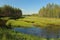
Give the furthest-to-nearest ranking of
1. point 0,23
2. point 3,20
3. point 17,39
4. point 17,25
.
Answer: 1. point 17,25
2. point 3,20
3. point 0,23
4. point 17,39

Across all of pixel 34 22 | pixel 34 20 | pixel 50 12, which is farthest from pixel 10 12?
pixel 50 12

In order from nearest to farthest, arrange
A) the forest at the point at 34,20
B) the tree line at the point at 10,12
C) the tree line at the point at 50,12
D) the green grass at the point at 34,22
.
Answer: the tree line at the point at 10,12, the forest at the point at 34,20, the green grass at the point at 34,22, the tree line at the point at 50,12

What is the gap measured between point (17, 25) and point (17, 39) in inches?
522

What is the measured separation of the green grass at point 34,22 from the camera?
78.4 ft

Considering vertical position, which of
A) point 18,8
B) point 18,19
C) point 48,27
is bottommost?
point 48,27

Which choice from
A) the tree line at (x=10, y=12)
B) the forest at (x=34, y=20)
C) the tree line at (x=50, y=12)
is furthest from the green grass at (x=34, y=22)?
the tree line at (x=10, y=12)

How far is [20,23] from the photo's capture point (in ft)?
81.9

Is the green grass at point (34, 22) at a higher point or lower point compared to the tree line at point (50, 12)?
lower

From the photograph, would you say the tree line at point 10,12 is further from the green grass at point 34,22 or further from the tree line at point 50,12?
the tree line at point 50,12

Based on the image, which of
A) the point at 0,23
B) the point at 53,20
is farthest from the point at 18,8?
the point at 53,20

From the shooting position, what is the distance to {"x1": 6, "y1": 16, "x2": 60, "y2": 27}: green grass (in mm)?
23900

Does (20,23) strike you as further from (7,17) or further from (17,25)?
(7,17)

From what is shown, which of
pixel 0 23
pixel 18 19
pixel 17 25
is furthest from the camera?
pixel 17 25

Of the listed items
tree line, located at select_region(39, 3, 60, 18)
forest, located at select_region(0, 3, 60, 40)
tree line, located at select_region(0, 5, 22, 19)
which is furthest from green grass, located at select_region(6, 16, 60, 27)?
tree line, located at select_region(0, 5, 22, 19)
